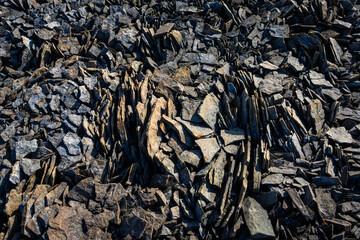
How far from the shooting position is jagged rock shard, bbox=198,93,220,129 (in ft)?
31.8

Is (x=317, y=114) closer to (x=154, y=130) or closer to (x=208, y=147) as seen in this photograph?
(x=208, y=147)

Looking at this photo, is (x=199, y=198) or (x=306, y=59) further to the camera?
(x=306, y=59)

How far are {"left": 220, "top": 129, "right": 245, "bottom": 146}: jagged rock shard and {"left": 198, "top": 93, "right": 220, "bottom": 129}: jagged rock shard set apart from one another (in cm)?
58

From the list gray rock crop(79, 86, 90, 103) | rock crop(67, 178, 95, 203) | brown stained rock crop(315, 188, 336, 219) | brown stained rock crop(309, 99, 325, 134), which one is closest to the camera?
brown stained rock crop(315, 188, 336, 219)

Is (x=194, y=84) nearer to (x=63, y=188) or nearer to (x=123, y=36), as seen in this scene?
(x=123, y=36)

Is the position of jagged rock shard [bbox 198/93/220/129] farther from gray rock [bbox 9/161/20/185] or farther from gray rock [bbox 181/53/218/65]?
gray rock [bbox 9/161/20/185]

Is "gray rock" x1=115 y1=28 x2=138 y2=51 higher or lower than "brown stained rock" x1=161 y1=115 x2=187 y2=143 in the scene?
higher

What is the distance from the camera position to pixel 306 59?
38.5 ft

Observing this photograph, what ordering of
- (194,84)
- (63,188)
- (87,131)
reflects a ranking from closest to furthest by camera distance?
(63,188)
(87,131)
(194,84)

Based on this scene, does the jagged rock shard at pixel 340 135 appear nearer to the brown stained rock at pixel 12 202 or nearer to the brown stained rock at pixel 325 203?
the brown stained rock at pixel 325 203

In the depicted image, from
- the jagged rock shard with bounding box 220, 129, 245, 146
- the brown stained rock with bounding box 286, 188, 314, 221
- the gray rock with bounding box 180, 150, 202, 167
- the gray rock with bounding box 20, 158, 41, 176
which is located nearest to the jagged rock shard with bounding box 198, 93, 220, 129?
the jagged rock shard with bounding box 220, 129, 245, 146

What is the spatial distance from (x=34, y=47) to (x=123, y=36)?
5418 millimetres

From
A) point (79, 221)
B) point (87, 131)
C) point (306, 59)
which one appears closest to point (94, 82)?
point (87, 131)

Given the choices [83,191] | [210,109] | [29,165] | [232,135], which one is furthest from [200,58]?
[29,165]
